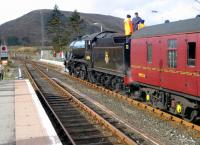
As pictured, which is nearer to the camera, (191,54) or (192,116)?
(191,54)

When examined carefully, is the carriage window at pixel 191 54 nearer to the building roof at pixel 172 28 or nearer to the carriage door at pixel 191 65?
the carriage door at pixel 191 65

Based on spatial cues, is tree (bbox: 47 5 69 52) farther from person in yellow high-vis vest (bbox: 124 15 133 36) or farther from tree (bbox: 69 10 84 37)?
person in yellow high-vis vest (bbox: 124 15 133 36)

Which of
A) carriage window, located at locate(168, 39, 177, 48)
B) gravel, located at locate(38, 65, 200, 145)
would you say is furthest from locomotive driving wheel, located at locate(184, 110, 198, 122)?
carriage window, located at locate(168, 39, 177, 48)

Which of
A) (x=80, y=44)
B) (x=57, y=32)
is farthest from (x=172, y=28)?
(x=57, y=32)

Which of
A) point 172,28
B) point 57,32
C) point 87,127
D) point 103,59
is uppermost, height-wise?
point 57,32

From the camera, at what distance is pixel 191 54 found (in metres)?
13.0

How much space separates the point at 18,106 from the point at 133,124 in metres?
5.25

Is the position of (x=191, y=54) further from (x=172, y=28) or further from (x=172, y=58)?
(x=172, y=28)

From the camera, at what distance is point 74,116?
54.0 ft

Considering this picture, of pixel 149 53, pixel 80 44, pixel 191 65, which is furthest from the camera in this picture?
pixel 80 44

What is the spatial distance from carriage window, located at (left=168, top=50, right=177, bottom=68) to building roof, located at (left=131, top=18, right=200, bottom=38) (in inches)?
25.3

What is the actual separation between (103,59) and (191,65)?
12.3 metres

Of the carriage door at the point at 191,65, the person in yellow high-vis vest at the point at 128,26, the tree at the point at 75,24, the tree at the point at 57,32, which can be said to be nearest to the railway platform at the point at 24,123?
the carriage door at the point at 191,65

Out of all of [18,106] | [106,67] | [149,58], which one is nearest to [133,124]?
[149,58]
